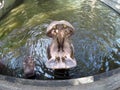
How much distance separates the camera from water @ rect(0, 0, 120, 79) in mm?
3855

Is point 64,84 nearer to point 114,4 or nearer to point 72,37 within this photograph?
point 72,37

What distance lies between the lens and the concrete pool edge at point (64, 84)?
3.00 m

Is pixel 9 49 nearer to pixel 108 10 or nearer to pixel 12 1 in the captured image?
pixel 12 1

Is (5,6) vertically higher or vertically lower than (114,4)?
higher

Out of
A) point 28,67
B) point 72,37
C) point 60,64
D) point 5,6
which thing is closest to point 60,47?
point 60,64

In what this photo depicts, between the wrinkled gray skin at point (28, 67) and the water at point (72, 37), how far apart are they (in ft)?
0.53

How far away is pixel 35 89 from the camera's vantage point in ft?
9.78

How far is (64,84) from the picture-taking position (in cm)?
302

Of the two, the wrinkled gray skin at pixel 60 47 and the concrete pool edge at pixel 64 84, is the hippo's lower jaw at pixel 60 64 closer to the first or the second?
the wrinkled gray skin at pixel 60 47

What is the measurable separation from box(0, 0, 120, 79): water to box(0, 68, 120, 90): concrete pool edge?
2.01ft

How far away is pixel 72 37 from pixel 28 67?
119 centimetres

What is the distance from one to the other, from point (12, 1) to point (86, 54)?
2.51m

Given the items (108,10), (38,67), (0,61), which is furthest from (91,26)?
(0,61)

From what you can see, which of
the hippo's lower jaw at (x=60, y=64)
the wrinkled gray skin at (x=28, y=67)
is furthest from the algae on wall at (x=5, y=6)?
the hippo's lower jaw at (x=60, y=64)
